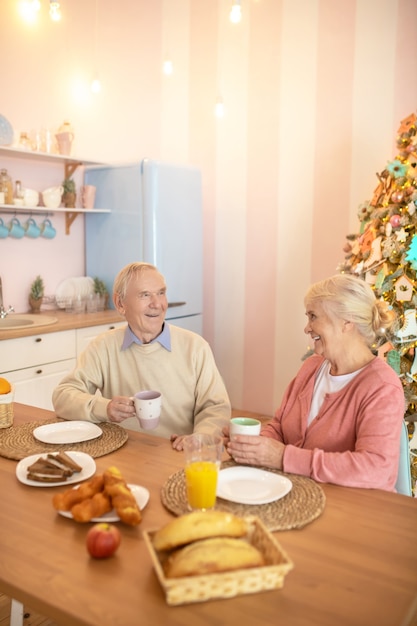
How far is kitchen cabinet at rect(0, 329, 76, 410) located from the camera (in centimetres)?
303

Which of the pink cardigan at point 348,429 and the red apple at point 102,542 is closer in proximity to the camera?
the red apple at point 102,542

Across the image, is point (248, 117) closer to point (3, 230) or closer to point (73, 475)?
point (3, 230)

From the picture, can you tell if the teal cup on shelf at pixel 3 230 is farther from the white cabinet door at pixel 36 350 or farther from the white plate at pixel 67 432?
the white plate at pixel 67 432

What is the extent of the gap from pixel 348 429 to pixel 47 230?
2.71 metres

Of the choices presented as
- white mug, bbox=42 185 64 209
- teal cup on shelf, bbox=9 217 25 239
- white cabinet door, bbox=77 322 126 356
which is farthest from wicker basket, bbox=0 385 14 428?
white mug, bbox=42 185 64 209

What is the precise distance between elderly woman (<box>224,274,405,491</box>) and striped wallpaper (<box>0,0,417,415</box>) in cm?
234

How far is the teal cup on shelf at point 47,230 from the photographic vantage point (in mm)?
3746

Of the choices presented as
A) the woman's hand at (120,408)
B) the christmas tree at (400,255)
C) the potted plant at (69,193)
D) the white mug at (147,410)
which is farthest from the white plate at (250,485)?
the potted plant at (69,193)

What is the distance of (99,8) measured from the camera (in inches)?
160

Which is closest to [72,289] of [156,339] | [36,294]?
[36,294]

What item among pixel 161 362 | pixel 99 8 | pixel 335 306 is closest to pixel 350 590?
pixel 335 306

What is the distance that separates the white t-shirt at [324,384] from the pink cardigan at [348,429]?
15 mm

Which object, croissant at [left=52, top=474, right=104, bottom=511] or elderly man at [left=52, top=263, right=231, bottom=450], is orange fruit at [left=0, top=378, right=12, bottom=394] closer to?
elderly man at [left=52, top=263, right=231, bottom=450]

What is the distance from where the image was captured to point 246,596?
3.04 ft
